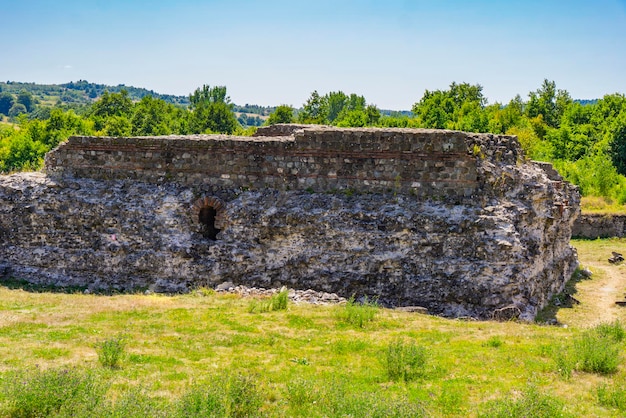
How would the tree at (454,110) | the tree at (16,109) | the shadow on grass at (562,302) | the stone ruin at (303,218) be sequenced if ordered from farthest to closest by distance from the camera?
1. the tree at (16,109)
2. the tree at (454,110)
3. the shadow on grass at (562,302)
4. the stone ruin at (303,218)

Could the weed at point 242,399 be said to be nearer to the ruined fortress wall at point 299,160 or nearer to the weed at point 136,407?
the weed at point 136,407

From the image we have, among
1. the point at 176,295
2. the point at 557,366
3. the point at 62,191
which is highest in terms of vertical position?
the point at 62,191

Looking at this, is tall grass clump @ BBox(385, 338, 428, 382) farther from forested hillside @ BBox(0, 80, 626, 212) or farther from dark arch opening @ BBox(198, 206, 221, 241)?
forested hillside @ BBox(0, 80, 626, 212)

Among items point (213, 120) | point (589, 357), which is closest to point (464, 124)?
point (213, 120)

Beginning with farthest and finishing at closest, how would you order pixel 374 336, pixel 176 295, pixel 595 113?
pixel 595 113, pixel 176 295, pixel 374 336

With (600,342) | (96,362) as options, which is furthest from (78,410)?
(600,342)

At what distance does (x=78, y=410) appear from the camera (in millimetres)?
6621

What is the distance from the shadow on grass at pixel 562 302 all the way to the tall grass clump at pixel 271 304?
551 centimetres

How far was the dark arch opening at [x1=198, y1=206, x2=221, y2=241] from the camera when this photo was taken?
14867mm

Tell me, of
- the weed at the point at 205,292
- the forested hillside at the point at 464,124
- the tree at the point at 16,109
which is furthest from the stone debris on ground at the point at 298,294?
the tree at the point at 16,109

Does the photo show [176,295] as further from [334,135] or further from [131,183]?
[334,135]

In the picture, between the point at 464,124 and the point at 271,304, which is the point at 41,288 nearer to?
the point at 271,304

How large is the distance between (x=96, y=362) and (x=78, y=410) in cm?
228

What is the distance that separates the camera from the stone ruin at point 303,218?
43.1 ft
